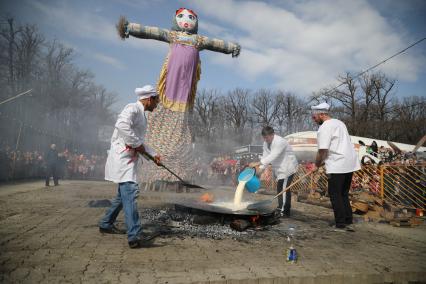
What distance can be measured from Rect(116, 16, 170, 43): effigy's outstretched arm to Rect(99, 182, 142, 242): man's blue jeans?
765cm

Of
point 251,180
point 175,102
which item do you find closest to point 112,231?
point 251,180

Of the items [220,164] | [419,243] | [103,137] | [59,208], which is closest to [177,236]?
[59,208]

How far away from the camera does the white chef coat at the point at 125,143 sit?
3775mm

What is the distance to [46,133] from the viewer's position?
17766 millimetres

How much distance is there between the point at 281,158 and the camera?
655 centimetres

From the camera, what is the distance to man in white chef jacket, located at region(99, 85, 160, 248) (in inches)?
144

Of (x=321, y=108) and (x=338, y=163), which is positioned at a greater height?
(x=321, y=108)

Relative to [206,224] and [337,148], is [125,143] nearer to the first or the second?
[206,224]

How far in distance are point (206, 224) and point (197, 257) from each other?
5.76 ft

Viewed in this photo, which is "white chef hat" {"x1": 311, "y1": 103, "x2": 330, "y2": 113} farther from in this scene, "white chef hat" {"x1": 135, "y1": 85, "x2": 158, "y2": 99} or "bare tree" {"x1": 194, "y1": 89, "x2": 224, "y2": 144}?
"bare tree" {"x1": 194, "y1": 89, "x2": 224, "y2": 144}

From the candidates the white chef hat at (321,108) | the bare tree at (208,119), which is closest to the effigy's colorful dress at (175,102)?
the white chef hat at (321,108)

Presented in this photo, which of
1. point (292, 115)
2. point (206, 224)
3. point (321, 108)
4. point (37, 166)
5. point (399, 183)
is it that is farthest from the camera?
point (292, 115)

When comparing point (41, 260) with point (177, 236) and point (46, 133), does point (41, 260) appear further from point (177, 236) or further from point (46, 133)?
point (46, 133)

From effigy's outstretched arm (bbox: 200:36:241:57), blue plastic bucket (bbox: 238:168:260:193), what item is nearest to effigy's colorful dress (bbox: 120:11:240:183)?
effigy's outstretched arm (bbox: 200:36:241:57)
